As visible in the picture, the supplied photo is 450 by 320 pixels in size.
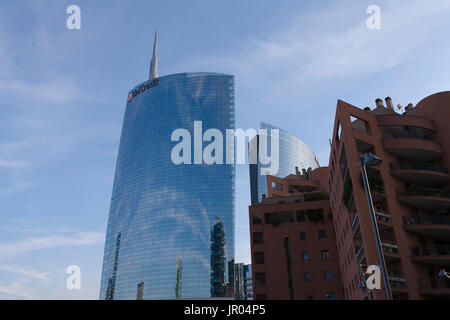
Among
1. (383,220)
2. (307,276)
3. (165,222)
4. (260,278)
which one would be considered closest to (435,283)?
(383,220)

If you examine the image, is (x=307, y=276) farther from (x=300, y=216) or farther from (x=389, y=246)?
(x=389, y=246)

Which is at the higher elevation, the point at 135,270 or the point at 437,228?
the point at 135,270

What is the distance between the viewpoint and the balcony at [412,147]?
46.0m

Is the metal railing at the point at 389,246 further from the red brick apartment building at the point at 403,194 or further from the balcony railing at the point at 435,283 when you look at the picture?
the balcony railing at the point at 435,283

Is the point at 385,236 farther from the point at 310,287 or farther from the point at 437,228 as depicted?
the point at 310,287

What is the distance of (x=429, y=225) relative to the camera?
4028cm

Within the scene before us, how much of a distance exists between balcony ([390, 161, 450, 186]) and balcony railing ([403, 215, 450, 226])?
5.35 m

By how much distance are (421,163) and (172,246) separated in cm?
14482

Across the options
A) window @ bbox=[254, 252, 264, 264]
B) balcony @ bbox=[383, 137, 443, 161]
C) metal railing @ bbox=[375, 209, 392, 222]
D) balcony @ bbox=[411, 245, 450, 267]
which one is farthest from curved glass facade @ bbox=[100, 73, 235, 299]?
balcony @ bbox=[411, 245, 450, 267]
